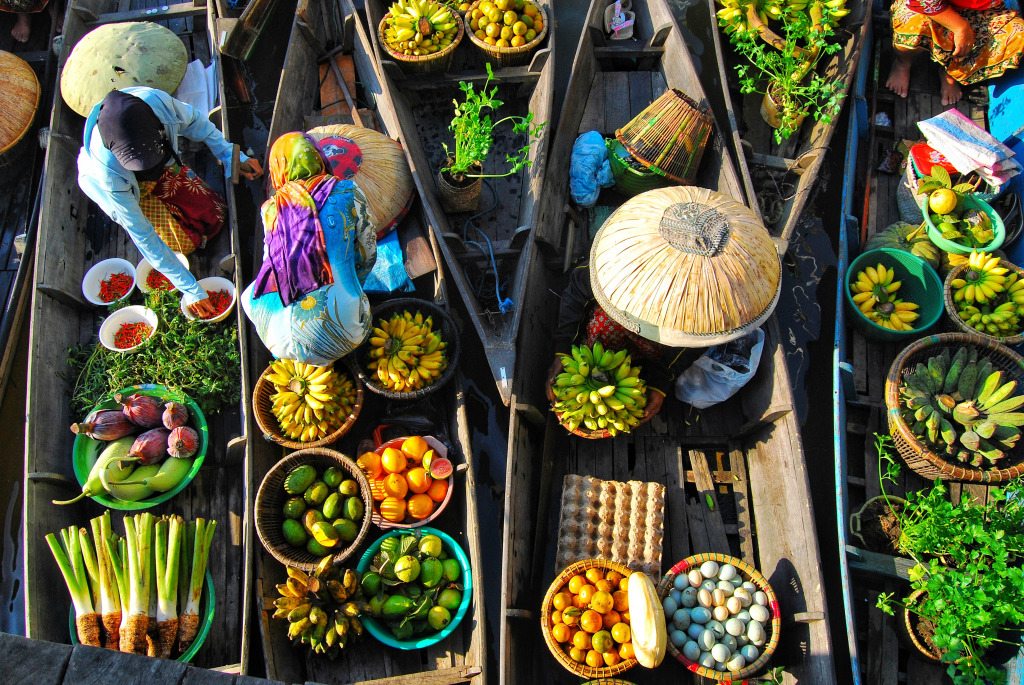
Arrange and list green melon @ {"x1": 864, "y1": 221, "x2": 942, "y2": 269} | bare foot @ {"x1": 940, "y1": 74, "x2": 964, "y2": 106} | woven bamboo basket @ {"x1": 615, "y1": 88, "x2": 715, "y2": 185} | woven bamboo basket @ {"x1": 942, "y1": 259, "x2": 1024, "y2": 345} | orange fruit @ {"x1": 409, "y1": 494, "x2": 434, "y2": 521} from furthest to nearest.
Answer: bare foot @ {"x1": 940, "y1": 74, "x2": 964, "y2": 106} < green melon @ {"x1": 864, "y1": 221, "x2": 942, "y2": 269} < woven bamboo basket @ {"x1": 615, "y1": 88, "x2": 715, "y2": 185} < woven bamboo basket @ {"x1": 942, "y1": 259, "x2": 1024, "y2": 345} < orange fruit @ {"x1": 409, "y1": 494, "x2": 434, "y2": 521}

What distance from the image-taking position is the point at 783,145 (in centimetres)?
501

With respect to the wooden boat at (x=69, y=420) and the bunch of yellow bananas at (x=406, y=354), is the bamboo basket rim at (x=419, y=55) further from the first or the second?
the bunch of yellow bananas at (x=406, y=354)

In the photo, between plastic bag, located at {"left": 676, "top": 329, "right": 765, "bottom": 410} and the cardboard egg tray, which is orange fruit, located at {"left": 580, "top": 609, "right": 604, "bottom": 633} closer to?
the cardboard egg tray

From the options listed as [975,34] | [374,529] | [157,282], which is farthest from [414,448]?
[975,34]

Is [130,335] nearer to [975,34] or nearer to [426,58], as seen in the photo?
[426,58]

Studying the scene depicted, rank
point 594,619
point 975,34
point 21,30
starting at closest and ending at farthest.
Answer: point 594,619
point 975,34
point 21,30

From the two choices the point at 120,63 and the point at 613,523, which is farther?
the point at 120,63

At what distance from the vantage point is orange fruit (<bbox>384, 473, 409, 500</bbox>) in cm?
374

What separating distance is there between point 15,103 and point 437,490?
4.91 meters

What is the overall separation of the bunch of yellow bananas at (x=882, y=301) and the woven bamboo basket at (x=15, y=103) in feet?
22.5

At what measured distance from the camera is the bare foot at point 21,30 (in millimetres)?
5836

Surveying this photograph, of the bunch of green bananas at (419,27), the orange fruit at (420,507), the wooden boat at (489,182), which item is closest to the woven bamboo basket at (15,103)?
the wooden boat at (489,182)

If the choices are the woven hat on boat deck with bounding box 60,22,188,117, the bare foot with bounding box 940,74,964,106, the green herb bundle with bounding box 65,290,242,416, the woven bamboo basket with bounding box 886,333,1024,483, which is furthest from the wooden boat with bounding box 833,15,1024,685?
the woven hat on boat deck with bounding box 60,22,188,117

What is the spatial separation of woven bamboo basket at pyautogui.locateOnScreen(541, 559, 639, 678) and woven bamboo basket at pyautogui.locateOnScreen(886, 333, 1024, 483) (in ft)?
6.56
